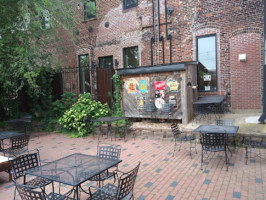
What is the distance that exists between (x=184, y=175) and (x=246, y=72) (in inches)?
216

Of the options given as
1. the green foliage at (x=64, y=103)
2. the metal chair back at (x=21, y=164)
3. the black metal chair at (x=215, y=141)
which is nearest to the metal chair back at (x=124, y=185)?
the metal chair back at (x=21, y=164)

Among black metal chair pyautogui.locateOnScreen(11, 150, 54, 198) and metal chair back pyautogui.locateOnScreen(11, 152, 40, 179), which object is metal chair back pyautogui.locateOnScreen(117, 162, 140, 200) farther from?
metal chair back pyautogui.locateOnScreen(11, 152, 40, 179)

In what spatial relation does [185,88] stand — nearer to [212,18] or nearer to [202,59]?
[202,59]

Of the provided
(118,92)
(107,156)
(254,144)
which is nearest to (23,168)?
(107,156)

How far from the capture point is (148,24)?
10141 mm

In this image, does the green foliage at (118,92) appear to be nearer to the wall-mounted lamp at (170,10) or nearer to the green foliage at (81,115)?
the green foliage at (81,115)

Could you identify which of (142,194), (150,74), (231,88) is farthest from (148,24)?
(142,194)

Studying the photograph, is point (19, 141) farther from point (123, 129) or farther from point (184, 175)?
point (184, 175)

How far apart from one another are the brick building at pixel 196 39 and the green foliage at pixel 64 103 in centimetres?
155

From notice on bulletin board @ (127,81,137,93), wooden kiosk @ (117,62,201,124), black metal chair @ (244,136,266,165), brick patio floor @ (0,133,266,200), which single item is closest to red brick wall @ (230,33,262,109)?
wooden kiosk @ (117,62,201,124)

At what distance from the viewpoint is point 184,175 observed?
4.44 metres

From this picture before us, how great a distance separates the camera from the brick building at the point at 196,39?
26.3ft

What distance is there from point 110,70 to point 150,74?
2.43 meters

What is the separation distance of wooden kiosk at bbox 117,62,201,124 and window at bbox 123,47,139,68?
97.9 inches
